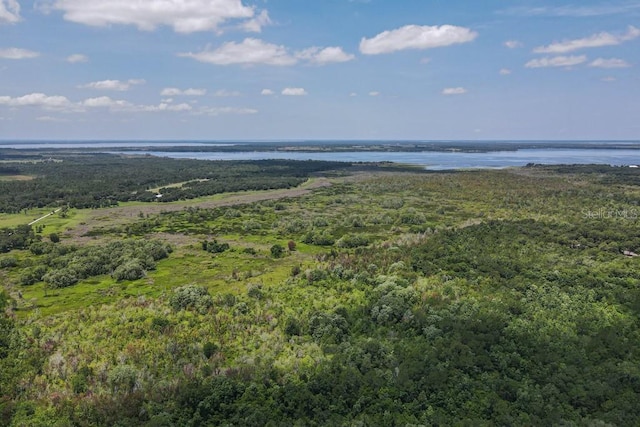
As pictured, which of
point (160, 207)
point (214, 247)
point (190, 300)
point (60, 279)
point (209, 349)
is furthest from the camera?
point (160, 207)

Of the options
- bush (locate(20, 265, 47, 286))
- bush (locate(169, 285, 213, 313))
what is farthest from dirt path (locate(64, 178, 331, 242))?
bush (locate(169, 285, 213, 313))

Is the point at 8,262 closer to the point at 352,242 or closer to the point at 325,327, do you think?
the point at 352,242

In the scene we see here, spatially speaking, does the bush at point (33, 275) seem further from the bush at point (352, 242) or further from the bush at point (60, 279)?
the bush at point (352, 242)

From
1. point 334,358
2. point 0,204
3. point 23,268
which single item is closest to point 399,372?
point 334,358

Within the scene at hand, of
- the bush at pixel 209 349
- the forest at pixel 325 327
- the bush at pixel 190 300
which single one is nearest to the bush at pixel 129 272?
the forest at pixel 325 327

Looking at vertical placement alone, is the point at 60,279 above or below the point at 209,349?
above

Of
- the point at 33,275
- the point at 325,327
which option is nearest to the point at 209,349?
the point at 325,327
